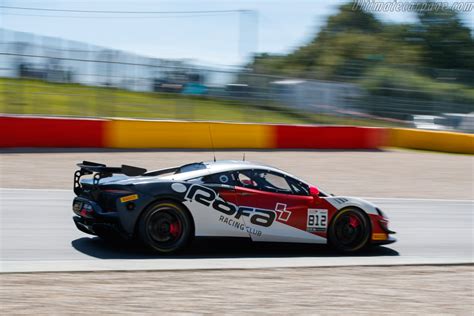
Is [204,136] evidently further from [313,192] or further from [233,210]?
[233,210]

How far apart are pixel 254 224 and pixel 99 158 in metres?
9.67

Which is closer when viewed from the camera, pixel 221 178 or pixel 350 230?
pixel 221 178

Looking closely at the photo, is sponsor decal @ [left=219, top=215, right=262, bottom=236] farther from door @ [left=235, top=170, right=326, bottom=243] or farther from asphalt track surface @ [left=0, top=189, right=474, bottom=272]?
asphalt track surface @ [left=0, top=189, right=474, bottom=272]

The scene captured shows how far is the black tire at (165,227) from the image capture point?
822cm

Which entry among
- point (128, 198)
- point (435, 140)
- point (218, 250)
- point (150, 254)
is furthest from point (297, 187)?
point (435, 140)

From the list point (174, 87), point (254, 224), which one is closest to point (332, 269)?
point (254, 224)

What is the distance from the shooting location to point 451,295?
7258 mm

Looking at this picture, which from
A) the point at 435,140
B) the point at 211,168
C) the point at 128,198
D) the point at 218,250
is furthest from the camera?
the point at 435,140

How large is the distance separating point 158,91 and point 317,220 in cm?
1242

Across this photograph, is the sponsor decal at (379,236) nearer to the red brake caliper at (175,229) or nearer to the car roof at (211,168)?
the car roof at (211,168)

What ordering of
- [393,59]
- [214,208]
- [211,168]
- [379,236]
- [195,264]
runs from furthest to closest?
[393,59] < [379,236] < [211,168] < [214,208] < [195,264]

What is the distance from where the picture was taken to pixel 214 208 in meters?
8.46

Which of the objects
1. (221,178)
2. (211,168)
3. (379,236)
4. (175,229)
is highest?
(211,168)

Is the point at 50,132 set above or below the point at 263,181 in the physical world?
above
